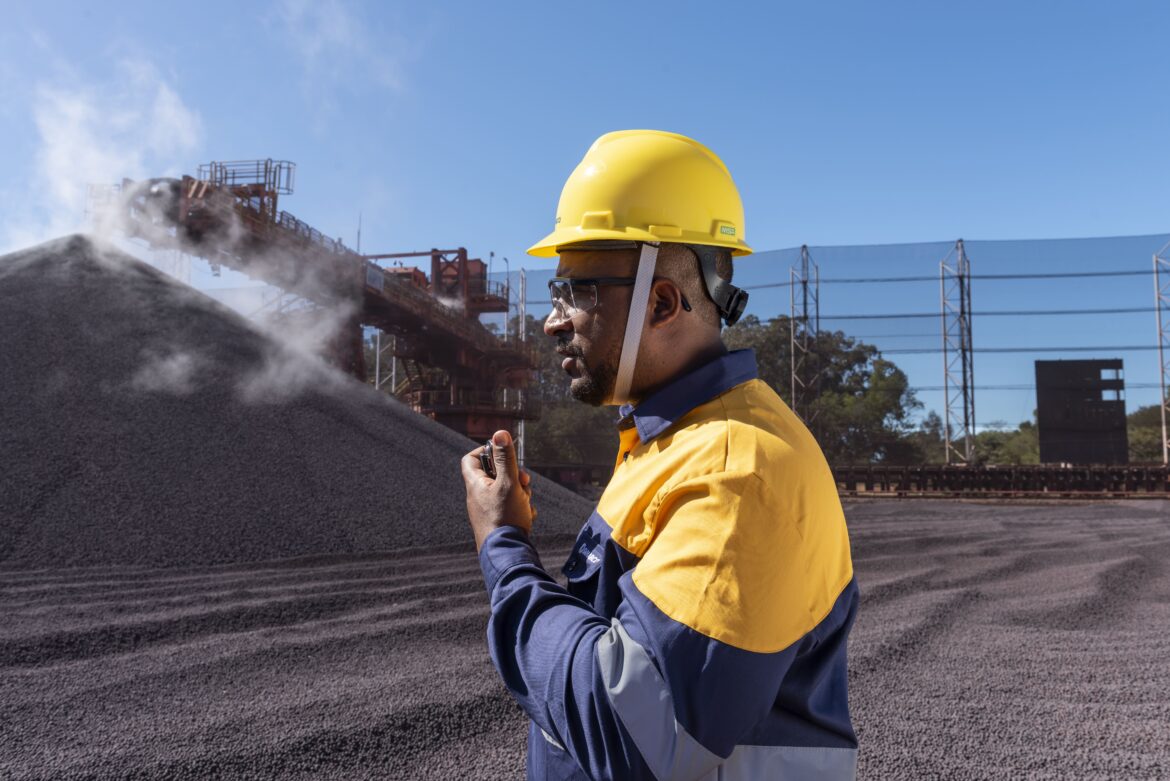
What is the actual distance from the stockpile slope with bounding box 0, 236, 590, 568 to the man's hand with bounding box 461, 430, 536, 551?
262 inches

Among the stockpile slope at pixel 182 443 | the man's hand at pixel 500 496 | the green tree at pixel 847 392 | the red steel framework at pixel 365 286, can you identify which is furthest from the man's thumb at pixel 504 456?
the green tree at pixel 847 392

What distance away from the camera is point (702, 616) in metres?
0.93

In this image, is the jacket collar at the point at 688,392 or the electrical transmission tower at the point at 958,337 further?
the electrical transmission tower at the point at 958,337

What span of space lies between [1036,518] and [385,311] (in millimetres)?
13186

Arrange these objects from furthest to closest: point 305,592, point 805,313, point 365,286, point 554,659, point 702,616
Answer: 1. point 805,313
2. point 365,286
3. point 305,592
4. point 554,659
5. point 702,616

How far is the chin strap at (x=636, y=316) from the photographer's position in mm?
1308

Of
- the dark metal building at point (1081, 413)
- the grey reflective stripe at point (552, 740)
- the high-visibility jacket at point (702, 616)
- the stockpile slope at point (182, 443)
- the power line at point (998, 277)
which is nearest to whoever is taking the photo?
the high-visibility jacket at point (702, 616)

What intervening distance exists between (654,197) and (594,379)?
1.09 ft

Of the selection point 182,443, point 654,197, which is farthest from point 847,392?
point 654,197

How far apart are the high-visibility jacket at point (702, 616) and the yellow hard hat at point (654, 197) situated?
29 centimetres

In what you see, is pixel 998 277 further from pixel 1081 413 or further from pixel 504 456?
pixel 504 456

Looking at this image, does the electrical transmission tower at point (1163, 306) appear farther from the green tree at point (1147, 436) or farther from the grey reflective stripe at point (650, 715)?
the grey reflective stripe at point (650, 715)

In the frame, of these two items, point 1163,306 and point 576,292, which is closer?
point 576,292

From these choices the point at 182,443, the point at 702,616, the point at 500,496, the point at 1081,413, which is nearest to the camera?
the point at 702,616
